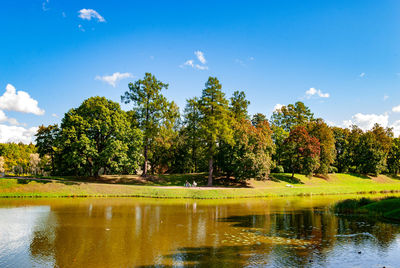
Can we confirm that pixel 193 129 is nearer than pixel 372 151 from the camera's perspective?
Yes

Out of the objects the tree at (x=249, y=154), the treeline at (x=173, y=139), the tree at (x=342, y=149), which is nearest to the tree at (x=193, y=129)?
the treeline at (x=173, y=139)

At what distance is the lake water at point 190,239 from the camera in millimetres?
13828

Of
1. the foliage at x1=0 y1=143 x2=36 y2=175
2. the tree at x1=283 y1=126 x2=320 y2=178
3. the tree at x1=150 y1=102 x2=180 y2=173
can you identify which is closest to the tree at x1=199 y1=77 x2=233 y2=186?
the tree at x1=150 y1=102 x2=180 y2=173

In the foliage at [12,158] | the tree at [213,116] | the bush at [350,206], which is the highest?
the tree at [213,116]

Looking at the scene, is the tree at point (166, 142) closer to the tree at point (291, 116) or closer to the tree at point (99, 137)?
the tree at point (99, 137)

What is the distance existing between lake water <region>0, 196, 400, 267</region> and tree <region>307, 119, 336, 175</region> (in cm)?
4410

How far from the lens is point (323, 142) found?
230 feet

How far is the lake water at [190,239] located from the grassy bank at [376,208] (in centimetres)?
339

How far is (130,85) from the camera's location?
183ft

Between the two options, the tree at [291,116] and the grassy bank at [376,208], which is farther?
the tree at [291,116]

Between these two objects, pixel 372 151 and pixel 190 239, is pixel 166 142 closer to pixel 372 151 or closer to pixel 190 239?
pixel 190 239

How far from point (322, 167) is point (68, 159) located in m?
A: 55.1

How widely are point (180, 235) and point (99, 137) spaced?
38.4m

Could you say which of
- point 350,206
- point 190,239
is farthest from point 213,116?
point 190,239
